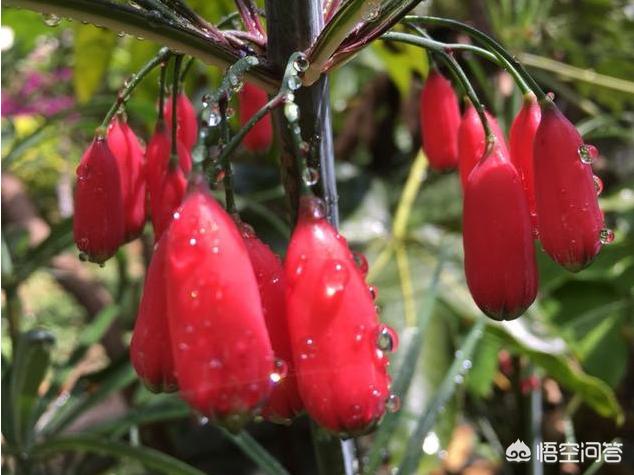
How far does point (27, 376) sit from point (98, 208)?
54 centimetres

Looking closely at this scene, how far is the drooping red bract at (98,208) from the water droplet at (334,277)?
20cm

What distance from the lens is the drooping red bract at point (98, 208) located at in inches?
21.9

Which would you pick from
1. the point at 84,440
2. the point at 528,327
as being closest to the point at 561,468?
the point at 528,327

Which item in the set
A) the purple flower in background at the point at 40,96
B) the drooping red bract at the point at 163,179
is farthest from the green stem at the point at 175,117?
the purple flower in background at the point at 40,96

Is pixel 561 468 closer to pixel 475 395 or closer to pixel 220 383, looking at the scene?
pixel 475 395

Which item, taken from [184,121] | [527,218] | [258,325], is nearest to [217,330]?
[258,325]

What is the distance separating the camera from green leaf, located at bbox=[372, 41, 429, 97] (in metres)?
1.13

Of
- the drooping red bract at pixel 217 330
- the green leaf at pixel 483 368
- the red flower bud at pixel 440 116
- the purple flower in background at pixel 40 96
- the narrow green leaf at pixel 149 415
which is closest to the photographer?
the drooping red bract at pixel 217 330

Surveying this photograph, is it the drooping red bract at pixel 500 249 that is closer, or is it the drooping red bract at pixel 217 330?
the drooping red bract at pixel 217 330

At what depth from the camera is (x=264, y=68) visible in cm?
50

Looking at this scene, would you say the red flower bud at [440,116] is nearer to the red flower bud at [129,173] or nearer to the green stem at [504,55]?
the green stem at [504,55]

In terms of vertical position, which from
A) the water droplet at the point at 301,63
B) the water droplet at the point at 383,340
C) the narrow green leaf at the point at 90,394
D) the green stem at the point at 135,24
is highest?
the green stem at the point at 135,24

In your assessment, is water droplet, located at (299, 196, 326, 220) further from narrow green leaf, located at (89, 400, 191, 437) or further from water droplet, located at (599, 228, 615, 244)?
narrow green leaf, located at (89, 400, 191, 437)

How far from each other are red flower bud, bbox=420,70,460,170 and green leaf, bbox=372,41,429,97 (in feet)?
1.30
